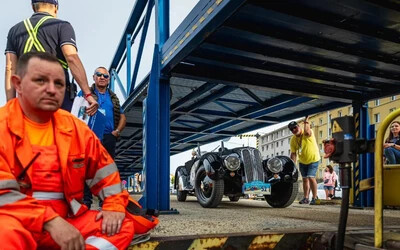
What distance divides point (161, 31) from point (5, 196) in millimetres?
4351

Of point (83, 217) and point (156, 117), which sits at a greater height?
point (156, 117)

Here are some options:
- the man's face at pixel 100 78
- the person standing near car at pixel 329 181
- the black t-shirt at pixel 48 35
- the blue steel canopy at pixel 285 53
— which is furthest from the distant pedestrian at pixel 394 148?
the person standing near car at pixel 329 181

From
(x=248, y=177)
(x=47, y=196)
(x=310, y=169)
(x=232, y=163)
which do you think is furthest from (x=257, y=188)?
(x=47, y=196)

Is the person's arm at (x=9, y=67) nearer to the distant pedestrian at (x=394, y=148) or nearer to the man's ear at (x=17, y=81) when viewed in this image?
the man's ear at (x=17, y=81)

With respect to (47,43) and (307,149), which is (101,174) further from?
(307,149)

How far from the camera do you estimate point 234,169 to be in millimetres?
6262

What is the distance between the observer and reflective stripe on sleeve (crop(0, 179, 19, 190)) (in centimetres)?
163

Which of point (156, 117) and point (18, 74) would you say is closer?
point (18, 74)

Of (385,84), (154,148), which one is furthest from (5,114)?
(385,84)

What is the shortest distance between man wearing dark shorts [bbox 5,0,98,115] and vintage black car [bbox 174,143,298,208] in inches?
140

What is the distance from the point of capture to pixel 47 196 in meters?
1.89

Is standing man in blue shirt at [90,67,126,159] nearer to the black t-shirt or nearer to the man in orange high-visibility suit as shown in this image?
the black t-shirt

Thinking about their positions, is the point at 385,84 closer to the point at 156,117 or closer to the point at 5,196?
the point at 156,117

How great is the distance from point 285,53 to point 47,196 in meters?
3.87
